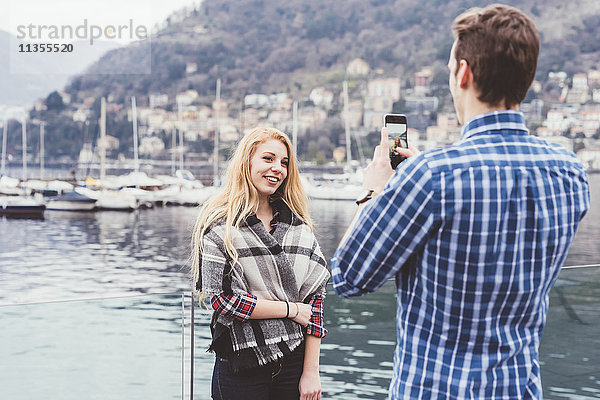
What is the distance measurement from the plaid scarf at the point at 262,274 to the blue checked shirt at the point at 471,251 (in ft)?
1.80

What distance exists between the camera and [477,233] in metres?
0.79

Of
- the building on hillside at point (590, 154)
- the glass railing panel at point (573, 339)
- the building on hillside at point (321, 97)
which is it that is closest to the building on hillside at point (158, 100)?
the building on hillside at point (321, 97)

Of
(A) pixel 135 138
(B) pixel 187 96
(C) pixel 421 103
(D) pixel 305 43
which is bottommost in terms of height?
(A) pixel 135 138

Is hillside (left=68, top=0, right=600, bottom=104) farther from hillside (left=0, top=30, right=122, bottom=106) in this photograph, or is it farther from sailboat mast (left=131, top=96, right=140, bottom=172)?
sailboat mast (left=131, top=96, right=140, bottom=172)

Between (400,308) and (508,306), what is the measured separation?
13cm

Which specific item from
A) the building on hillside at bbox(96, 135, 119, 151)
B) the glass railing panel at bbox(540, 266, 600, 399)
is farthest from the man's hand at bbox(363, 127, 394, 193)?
the building on hillside at bbox(96, 135, 119, 151)

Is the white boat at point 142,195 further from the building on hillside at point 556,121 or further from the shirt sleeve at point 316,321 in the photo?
the shirt sleeve at point 316,321

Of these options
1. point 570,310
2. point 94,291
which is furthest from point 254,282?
point 94,291

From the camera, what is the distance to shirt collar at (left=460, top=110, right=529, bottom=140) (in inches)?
32.6

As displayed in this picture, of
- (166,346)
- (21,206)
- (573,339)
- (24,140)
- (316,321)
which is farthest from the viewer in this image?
(24,140)

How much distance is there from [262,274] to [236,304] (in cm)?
9

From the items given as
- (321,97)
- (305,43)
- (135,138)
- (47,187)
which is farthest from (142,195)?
(305,43)

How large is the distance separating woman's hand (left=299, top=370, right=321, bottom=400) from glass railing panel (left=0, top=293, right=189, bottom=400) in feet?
2.01

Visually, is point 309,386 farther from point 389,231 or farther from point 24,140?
point 24,140
